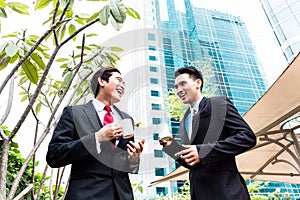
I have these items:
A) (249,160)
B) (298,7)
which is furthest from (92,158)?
(298,7)

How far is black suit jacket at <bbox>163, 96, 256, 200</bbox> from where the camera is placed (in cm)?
96

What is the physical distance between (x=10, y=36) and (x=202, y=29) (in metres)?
14.3

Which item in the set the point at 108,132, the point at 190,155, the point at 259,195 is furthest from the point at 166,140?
the point at 259,195

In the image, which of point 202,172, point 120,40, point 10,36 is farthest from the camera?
point 120,40

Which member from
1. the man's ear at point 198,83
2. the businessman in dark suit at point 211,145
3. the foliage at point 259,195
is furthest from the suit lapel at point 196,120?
the foliage at point 259,195

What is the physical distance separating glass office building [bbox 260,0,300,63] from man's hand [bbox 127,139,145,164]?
39.6ft

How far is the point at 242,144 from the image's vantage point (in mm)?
985

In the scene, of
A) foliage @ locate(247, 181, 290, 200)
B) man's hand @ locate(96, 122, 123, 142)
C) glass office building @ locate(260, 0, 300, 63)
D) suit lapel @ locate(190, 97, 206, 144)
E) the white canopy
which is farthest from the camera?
glass office building @ locate(260, 0, 300, 63)

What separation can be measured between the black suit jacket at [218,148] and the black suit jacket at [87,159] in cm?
23

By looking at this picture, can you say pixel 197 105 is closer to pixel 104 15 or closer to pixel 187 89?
pixel 187 89

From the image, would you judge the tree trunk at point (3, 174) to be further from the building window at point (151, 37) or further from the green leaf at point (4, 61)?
the building window at point (151, 37)

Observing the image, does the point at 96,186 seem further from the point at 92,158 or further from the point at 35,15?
the point at 35,15

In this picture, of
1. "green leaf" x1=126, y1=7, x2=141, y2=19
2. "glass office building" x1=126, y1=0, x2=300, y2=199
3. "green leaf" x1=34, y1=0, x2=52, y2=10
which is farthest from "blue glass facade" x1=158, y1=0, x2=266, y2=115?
"green leaf" x1=34, y1=0, x2=52, y2=10

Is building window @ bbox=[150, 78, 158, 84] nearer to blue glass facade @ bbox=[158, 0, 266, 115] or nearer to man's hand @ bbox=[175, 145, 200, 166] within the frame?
man's hand @ bbox=[175, 145, 200, 166]
